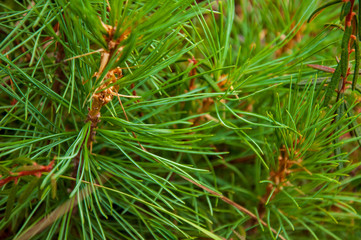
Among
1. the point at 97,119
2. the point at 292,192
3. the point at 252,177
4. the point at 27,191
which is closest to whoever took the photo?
the point at 27,191

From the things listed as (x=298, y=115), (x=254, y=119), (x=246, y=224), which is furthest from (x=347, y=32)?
(x=246, y=224)

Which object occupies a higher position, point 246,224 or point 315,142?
point 315,142

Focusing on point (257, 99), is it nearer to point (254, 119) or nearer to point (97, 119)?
point (254, 119)

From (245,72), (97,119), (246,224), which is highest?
(245,72)

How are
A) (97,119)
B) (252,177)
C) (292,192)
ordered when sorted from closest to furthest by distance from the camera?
(97,119), (292,192), (252,177)

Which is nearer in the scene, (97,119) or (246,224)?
(97,119)

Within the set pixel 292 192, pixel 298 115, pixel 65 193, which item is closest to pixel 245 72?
pixel 298 115

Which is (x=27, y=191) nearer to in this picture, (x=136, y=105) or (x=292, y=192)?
(x=136, y=105)
